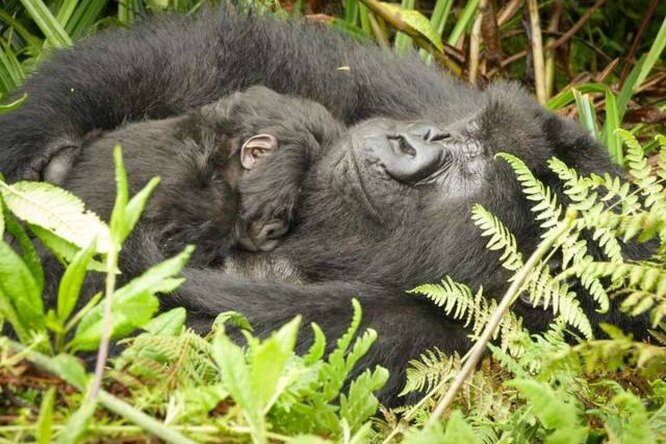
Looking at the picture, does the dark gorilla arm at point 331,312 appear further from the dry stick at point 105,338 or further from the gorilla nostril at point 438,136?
the dry stick at point 105,338

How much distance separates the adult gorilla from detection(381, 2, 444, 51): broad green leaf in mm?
458

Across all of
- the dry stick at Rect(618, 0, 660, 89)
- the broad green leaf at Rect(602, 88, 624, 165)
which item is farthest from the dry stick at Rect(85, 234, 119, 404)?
the dry stick at Rect(618, 0, 660, 89)

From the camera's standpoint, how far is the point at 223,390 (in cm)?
144

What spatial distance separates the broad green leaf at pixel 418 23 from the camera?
3.72 m

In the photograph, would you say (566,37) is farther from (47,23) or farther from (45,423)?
(45,423)

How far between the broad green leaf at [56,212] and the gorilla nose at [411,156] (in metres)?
1.10

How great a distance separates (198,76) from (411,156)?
0.79 metres

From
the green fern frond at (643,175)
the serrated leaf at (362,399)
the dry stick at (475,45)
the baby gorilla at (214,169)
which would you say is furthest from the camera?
the dry stick at (475,45)

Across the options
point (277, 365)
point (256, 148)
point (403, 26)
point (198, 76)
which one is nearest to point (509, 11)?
point (403, 26)

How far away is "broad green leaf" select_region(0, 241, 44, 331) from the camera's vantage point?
1.45 m

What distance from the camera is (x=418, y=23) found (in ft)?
12.2

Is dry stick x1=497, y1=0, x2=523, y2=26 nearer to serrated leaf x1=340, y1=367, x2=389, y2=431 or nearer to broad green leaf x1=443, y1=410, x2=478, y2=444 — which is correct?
serrated leaf x1=340, y1=367, x2=389, y2=431

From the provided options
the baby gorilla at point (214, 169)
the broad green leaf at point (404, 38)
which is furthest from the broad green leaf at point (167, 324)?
the broad green leaf at point (404, 38)

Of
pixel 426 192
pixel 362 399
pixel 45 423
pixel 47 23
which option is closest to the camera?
pixel 45 423
